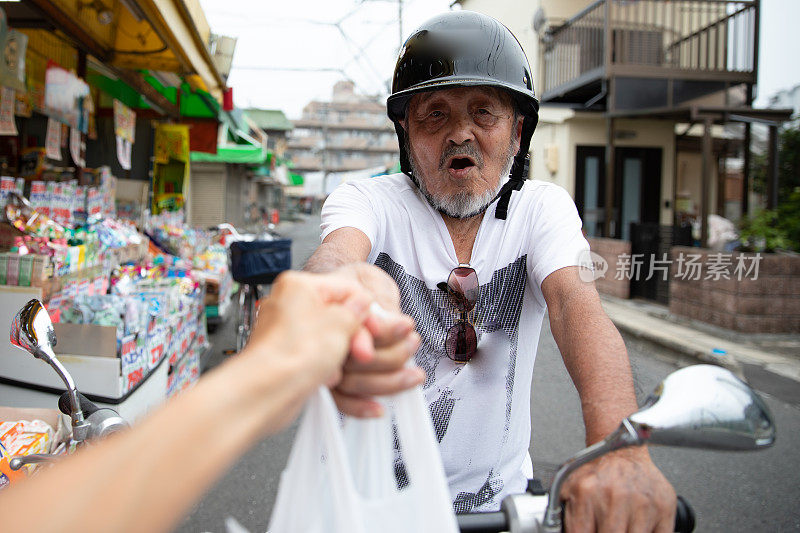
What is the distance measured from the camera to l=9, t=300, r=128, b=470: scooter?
4.46 ft

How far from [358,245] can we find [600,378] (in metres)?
0.82

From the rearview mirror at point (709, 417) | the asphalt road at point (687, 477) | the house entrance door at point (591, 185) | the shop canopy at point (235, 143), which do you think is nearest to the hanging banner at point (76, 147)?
the shop canopy at point (235, 143)

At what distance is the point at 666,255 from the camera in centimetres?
996

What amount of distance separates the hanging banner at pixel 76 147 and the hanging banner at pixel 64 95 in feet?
0.51

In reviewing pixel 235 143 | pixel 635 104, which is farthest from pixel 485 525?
pixel 635 104

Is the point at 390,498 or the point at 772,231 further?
the point at 772,231

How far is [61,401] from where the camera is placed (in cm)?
154

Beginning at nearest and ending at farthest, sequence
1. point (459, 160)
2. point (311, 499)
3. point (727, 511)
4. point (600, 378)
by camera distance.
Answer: point (311, 499), point (600, 378), point (459, 160), point (727, 511)

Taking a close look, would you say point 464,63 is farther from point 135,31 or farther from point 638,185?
point 638,185

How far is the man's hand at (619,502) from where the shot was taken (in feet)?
3.09

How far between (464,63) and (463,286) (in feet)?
2.55

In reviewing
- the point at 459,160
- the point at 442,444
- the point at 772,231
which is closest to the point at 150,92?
the point at 459,160

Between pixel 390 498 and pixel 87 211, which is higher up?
pixel 87 211

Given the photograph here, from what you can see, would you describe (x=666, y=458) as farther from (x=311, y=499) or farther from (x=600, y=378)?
(x=311, y=499)
